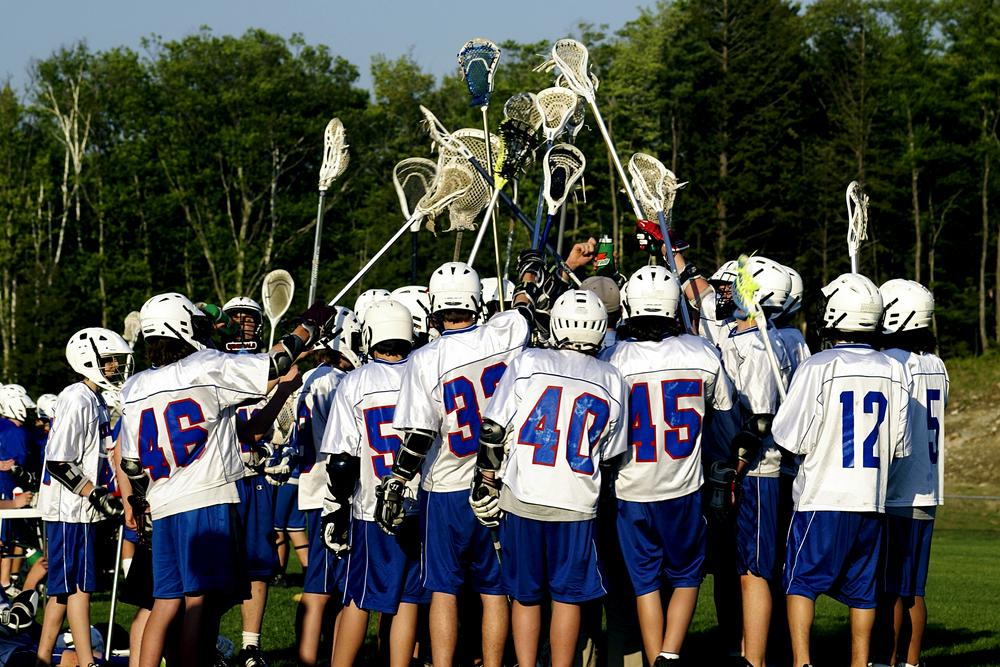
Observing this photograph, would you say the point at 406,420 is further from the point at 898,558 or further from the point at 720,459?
the point at 898,558

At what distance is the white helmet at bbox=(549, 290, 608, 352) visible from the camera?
7.28m

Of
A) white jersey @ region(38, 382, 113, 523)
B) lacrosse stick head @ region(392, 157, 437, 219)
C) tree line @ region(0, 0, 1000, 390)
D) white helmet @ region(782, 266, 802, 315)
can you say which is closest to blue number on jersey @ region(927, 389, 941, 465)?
white helmet @ region(782, 266, 802, 315)

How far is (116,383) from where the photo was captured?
30.4 ft

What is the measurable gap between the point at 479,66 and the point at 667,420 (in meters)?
3.88

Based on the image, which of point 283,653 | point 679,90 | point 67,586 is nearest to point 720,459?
point 283,653

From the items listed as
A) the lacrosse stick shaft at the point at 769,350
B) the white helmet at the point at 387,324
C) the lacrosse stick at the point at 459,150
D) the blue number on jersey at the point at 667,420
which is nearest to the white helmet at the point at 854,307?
the lacrosse stick shaft at the point at 769,350

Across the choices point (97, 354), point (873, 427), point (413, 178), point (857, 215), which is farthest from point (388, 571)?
point (413, 178)

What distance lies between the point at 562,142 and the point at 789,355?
10.1 feet

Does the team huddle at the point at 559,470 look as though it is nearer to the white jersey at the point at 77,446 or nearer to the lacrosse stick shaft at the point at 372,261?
the white jersey at the point at 77,446

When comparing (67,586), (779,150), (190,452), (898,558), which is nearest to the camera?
(190,452)

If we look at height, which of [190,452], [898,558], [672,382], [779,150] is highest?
[779,150]

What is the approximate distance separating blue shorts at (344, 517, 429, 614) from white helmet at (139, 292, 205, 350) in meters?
1.53

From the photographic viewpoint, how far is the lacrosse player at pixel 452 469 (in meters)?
7.53

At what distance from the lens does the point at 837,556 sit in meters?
7.46
